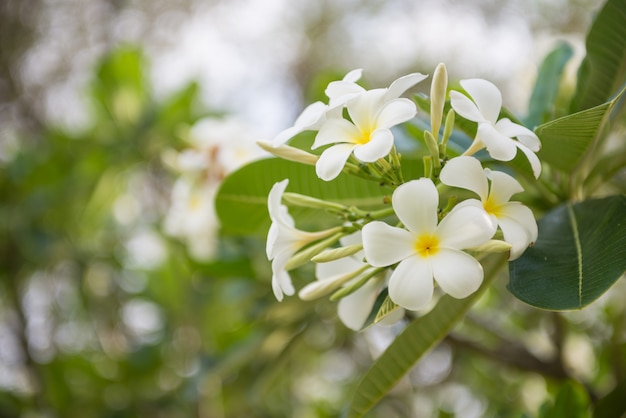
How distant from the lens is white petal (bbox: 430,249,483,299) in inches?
19.6

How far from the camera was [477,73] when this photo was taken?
113 inches

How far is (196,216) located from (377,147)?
0.80m

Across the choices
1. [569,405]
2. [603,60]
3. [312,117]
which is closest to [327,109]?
[312,117]

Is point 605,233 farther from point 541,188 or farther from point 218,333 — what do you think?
point 218,333

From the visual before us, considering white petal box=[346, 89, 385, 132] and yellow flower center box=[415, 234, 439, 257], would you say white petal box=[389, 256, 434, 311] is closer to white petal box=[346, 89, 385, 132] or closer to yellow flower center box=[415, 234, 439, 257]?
yellow flower center box=[415, 234, 439, 257]

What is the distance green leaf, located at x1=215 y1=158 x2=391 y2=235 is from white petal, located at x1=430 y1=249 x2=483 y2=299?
0.24 m

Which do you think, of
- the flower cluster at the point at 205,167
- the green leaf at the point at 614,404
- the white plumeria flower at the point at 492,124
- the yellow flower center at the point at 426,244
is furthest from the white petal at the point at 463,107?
the flower cluster at the point at 205,167

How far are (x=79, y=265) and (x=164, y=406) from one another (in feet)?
1.76

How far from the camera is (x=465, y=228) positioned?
51cm

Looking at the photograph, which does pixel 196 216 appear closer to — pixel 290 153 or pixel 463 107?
pixel 290 153

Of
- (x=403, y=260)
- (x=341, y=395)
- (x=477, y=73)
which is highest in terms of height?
(x=403, y=260)

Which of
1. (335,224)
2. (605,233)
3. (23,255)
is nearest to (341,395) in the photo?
(23,255)

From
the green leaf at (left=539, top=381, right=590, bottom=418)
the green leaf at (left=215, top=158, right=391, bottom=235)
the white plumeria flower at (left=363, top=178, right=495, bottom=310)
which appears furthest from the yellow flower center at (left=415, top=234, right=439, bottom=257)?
the green leaf at (left=539, top=381, right=590, bottom=418)

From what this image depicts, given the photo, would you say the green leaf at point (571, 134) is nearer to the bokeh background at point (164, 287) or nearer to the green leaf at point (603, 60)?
the green leaf at point (603, 60)
